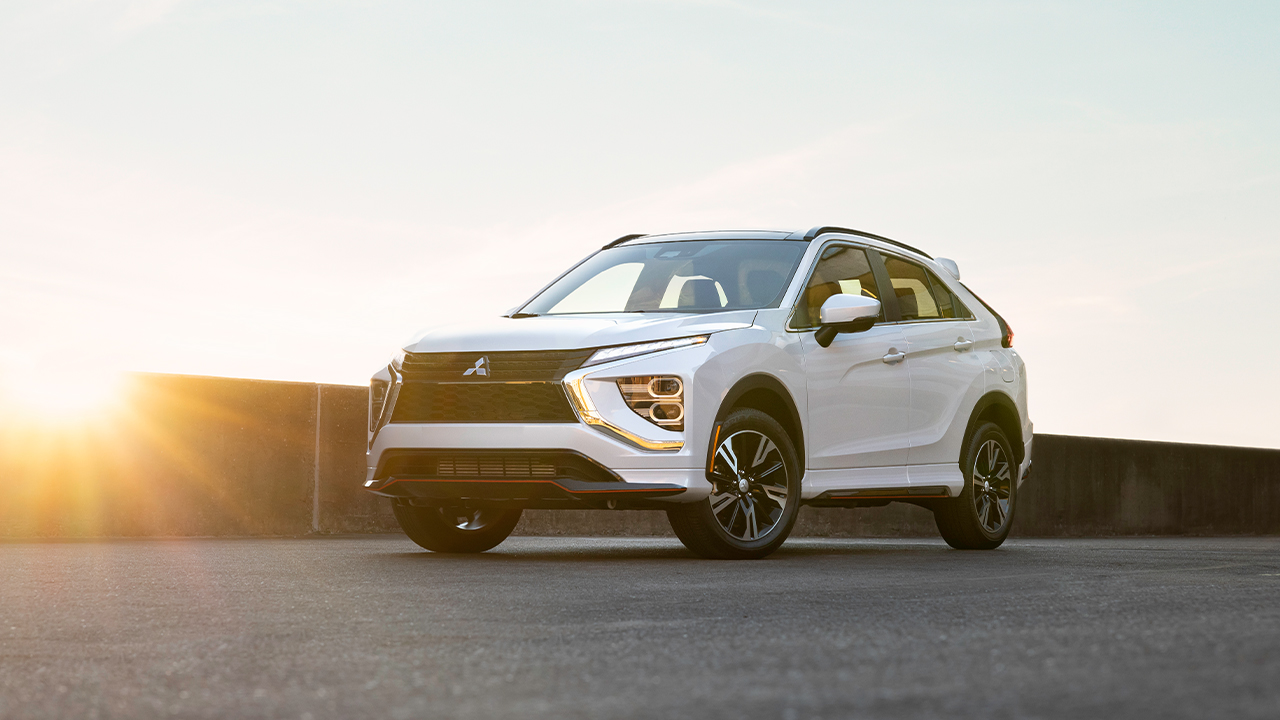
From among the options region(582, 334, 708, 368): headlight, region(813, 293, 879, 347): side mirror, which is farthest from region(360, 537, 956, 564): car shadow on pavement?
region(813, 293, 879, 347): side mirror

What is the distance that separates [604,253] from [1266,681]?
6.67 metres

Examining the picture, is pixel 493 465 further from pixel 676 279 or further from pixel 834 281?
pixel 834 281

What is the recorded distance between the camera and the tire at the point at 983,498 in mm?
9195

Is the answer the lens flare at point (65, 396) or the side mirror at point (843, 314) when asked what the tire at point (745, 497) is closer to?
the side mirror at point (843, 314)

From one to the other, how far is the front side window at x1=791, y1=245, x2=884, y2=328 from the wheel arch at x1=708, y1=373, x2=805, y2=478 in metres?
0.45

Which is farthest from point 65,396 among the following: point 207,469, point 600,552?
point 600,552

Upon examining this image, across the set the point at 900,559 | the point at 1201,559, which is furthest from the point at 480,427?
the point at 1201,559

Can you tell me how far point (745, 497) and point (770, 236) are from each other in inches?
73.5

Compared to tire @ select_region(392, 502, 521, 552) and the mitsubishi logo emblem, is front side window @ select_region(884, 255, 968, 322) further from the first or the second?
the mitsubishi logo emblem

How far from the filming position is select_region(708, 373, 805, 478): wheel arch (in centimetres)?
726

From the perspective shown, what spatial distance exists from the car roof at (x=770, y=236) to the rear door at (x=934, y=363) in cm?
14

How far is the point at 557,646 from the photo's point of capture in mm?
3785

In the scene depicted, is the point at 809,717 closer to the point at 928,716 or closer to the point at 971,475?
the point at 928,716

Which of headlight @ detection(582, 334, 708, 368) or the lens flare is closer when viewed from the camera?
headlight @ detection(582, 334, 708, 368)
